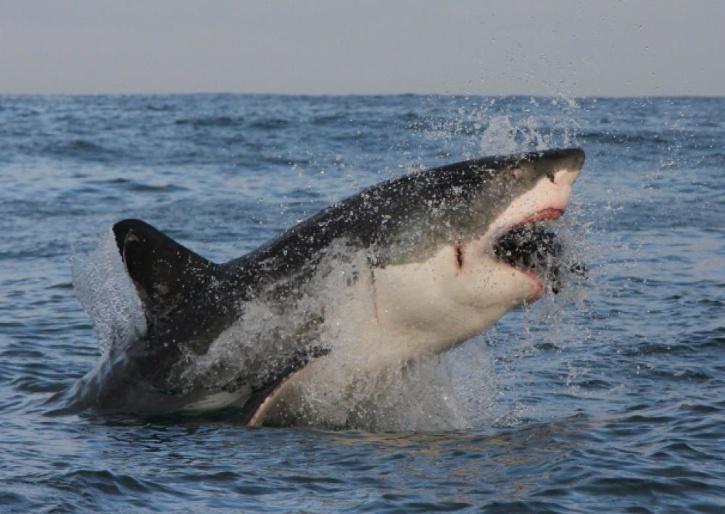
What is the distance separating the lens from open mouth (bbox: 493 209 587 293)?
7.29 m

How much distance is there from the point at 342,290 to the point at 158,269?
122 centimetres

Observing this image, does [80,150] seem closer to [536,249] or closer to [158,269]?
[158,269]

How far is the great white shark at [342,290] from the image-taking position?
7.30 m

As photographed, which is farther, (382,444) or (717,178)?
(717,178)

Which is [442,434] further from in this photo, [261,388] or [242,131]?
[242,131]

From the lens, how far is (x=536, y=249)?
24.3ft

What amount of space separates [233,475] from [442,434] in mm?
1588

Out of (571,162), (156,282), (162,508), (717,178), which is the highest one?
(717,178)

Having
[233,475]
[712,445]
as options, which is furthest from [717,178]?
[233,475]

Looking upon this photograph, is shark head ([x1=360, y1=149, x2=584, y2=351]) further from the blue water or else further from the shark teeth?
the blue water

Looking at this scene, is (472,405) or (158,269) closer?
(158,269)

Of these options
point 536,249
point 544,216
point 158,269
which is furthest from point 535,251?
point 158,269

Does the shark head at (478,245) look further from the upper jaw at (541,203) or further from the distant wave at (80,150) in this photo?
the distant wave at (80,150)

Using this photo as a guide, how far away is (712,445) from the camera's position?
7.48m
